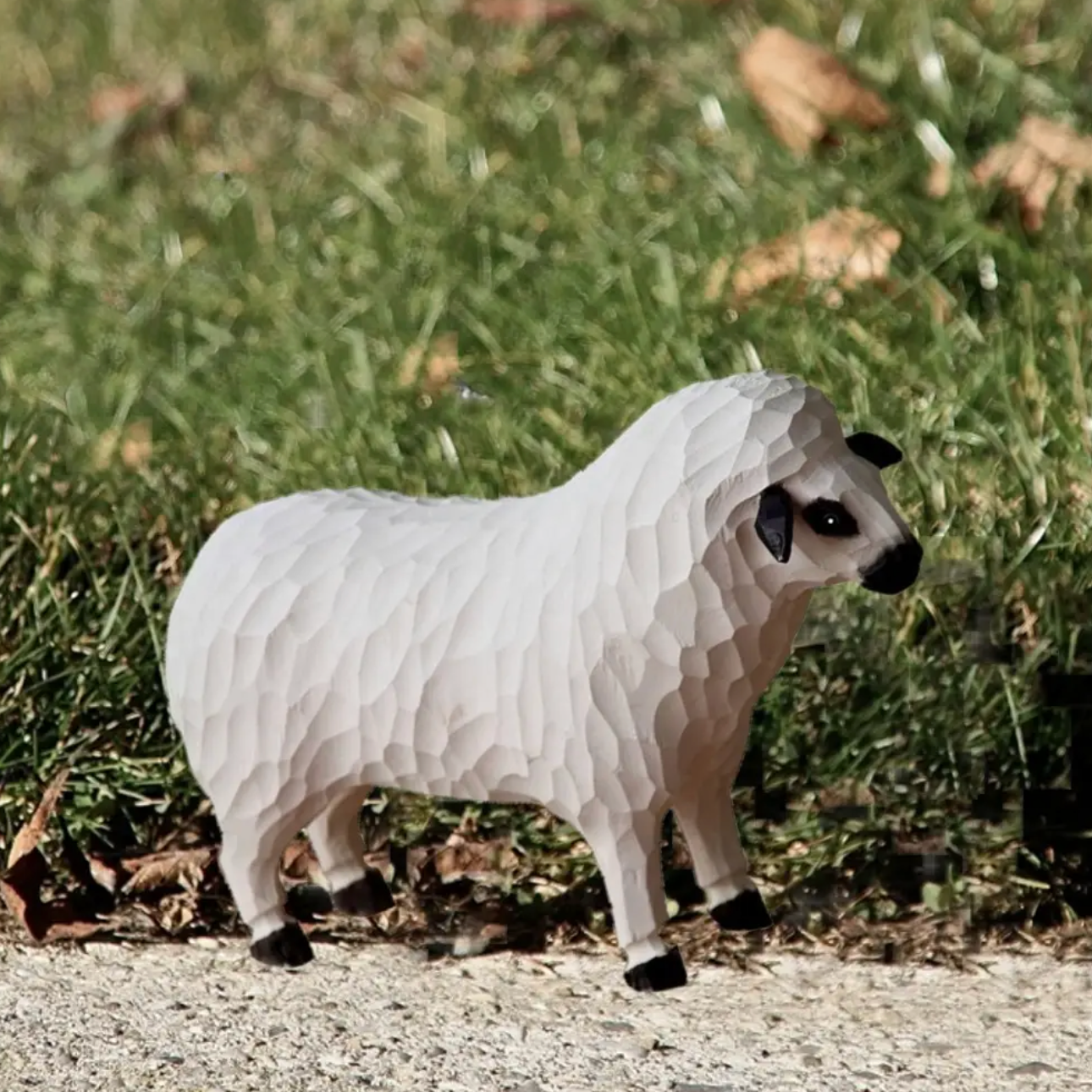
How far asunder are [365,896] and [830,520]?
0.92m

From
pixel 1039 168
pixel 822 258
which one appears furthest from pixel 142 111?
pixel 1039 168

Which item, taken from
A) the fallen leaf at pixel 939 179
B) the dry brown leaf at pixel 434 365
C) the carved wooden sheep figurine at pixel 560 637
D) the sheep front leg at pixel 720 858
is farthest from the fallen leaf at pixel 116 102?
the sheep front leg at pixel 720 858

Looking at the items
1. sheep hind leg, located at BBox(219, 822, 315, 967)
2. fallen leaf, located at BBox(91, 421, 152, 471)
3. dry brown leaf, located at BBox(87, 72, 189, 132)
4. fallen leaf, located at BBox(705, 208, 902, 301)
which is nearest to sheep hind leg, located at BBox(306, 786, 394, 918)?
sheep hind leg, located at BBox(219, 822, 315, 967)

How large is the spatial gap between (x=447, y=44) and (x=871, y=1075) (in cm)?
394

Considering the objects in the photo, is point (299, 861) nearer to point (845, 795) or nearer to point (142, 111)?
point (845, 795)

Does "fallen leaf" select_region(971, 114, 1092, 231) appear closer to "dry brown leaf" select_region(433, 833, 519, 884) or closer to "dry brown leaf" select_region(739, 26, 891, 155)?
"dry brown leaf" select_region(739, 26, 891, 155)

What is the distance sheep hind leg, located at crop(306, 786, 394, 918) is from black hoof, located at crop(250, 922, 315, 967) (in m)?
0.13

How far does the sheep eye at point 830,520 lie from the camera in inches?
94.3

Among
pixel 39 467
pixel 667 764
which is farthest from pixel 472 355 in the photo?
pixel 667 764

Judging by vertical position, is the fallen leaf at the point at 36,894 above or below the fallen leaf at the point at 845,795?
above

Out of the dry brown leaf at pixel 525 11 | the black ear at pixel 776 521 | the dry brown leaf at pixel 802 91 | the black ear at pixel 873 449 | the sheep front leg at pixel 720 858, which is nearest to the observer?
the black ear at pixel 776 521

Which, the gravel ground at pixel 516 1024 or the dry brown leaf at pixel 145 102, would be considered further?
the dry brown leaf at pixel 145 102

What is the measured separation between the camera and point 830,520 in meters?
2.40

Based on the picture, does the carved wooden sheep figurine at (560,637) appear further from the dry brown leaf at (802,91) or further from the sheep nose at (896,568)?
the dry brown leaf at (802,91)
